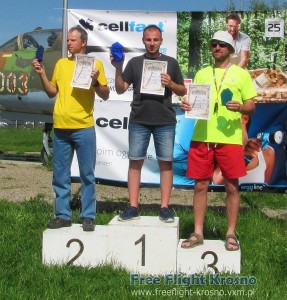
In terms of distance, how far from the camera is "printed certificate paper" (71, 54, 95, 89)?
5.50 m

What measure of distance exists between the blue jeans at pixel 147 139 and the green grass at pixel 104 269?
3.24 feet

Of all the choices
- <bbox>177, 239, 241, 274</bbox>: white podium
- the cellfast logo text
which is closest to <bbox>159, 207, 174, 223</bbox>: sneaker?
<bbox>177, 239, 241, 274</bbox>: white podium

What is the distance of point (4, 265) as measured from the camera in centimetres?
527

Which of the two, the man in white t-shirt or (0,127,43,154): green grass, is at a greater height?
the man in white t-shirt

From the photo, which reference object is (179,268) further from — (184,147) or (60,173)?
(184,147)

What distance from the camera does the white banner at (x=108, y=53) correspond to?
7176mm

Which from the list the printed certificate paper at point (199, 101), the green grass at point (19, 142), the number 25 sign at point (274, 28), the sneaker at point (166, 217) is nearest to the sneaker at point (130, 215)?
the sneaker at point (166, 217)

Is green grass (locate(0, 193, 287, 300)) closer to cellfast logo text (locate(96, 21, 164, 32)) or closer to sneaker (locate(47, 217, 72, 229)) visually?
sneaker (locate(47, 217, 72, 229))

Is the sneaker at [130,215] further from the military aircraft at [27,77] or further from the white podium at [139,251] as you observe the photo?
the military aircraft at [27,77]

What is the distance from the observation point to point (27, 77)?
1282 centimetres

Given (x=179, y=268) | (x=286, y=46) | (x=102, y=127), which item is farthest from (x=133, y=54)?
(x=179, y=268)

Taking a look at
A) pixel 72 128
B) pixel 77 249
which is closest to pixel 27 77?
pixel 72 128

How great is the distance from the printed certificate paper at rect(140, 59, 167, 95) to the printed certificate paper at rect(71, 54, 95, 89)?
0.46 m

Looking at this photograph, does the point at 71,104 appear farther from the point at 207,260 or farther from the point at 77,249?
the point at 207,260
